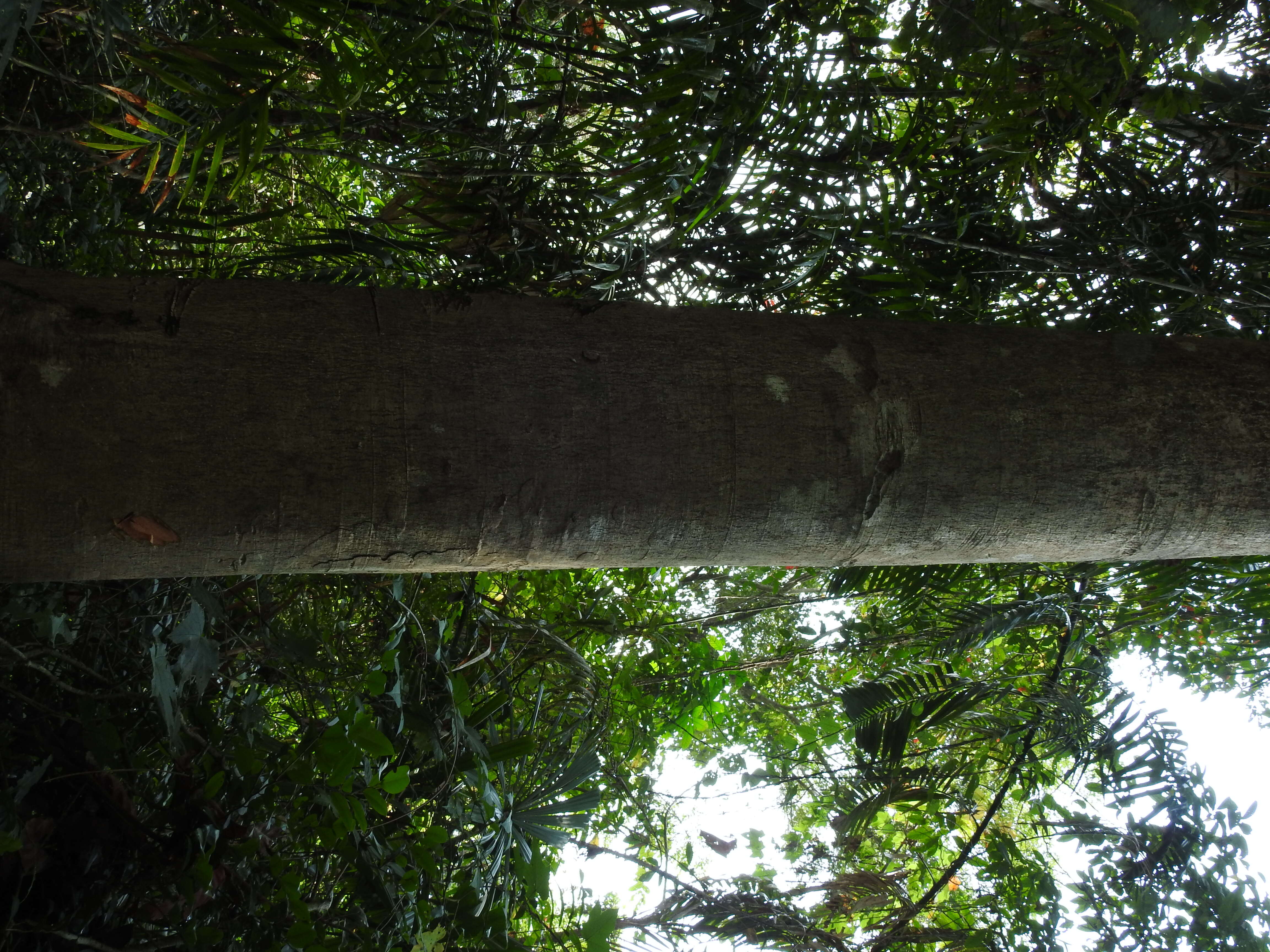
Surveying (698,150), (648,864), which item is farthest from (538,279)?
(648,864)

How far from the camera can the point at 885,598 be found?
321 centimetres

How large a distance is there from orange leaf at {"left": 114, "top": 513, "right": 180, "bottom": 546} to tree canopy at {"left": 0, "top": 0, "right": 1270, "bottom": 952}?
47 centimetres

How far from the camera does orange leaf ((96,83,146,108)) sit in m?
1.53

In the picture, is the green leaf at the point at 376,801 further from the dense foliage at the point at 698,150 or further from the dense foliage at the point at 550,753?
the dense foliage at the point at 698,150

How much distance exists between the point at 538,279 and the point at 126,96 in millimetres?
866

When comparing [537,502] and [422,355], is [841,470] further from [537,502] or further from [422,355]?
[422,355]

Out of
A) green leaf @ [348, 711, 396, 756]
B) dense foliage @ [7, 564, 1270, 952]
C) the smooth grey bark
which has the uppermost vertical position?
the smooth grey bark

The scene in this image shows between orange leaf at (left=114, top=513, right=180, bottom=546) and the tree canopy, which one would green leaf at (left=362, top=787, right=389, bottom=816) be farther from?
orange leaf at (left=114, top=513, right=180, bottom=546)

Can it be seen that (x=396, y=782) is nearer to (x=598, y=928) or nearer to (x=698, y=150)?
(x=598, y=928)

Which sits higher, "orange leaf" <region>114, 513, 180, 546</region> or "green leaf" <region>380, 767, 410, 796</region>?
"orange leaf" <region>114, 513, 180, 546</region>

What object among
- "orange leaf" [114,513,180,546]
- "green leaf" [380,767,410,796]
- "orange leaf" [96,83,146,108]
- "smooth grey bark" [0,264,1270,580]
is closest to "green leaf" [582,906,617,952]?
"green leaf" [380,767,410,796]

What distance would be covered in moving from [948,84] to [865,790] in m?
2.28

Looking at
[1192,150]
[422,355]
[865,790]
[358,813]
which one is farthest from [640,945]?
[1192,150]

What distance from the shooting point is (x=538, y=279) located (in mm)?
1978
